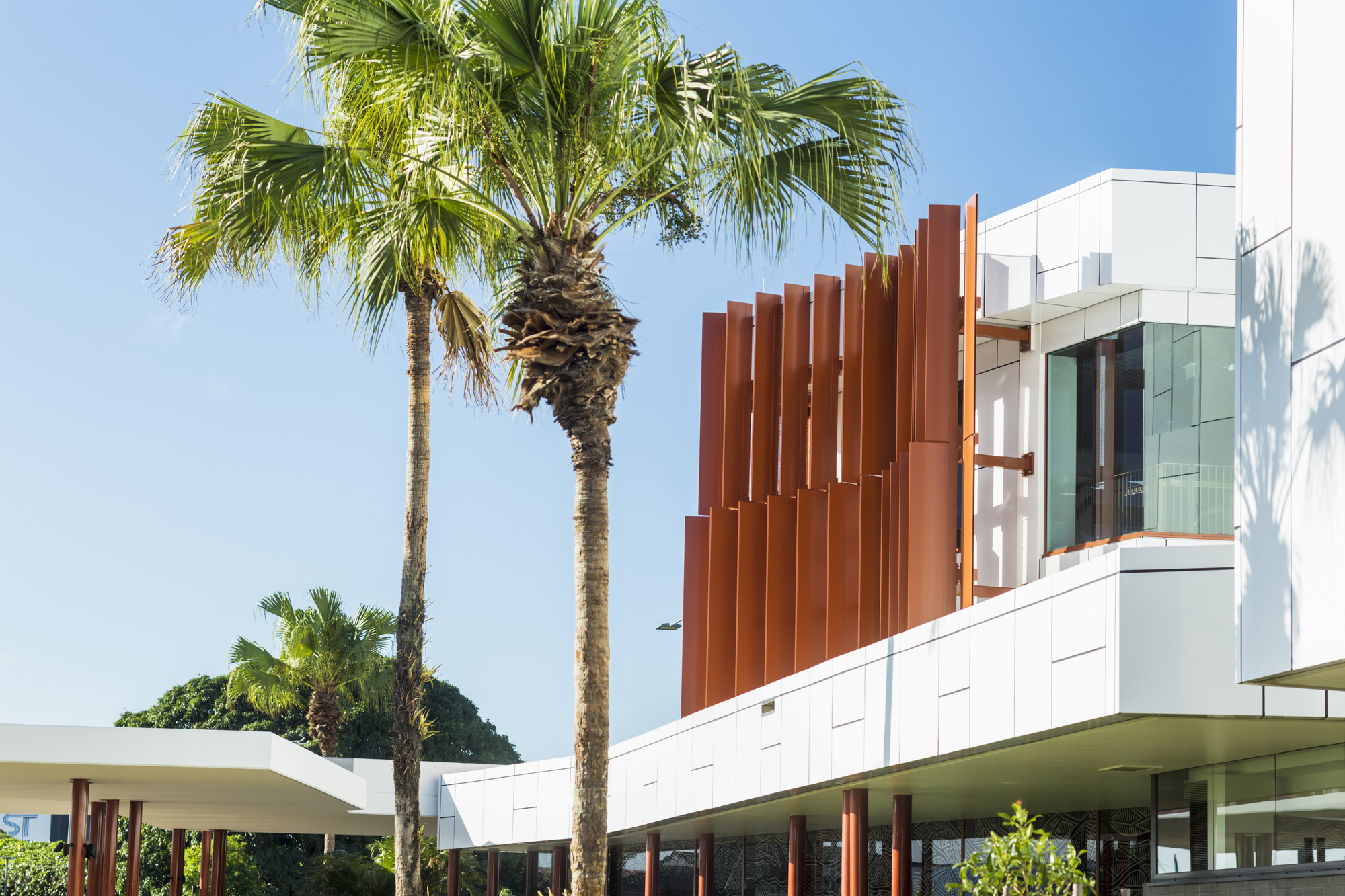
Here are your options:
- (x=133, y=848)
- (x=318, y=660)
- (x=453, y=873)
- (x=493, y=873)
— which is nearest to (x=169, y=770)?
(x=133, y=848)

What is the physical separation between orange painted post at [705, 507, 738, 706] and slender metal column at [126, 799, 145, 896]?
28.8ft

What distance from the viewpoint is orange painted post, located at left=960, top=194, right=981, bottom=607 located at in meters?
17.6

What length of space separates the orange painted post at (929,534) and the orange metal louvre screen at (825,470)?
18 millimetres

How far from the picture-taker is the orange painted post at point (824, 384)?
21562 mm

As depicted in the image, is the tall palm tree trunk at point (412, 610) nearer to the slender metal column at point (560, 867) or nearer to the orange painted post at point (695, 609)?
the orange painted post at point (695, 609)

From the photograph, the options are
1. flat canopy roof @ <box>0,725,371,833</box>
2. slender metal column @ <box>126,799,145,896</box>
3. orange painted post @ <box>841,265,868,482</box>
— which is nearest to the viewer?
flat canopy roof @ <box>0,725,371,833</box>

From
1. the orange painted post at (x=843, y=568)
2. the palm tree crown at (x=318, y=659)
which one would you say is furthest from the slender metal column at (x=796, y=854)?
the palm tree crown at (x=318, y=659)

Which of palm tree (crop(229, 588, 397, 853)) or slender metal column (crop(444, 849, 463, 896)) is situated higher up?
palm tree (crop(229, 588, 397, 853))

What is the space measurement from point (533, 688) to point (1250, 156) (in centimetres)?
10027

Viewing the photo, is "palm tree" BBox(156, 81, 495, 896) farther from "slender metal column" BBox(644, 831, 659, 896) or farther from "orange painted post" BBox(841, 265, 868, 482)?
"slender metal column" BBox(644, 831, 659, 896)

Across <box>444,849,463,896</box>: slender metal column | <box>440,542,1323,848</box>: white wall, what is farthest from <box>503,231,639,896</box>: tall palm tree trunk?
<box>444,849,463,896</box>: slender metal column

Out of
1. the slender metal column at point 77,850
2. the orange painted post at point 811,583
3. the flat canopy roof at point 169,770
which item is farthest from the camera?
the orange painted post at point 811,583

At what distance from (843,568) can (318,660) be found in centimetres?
1804

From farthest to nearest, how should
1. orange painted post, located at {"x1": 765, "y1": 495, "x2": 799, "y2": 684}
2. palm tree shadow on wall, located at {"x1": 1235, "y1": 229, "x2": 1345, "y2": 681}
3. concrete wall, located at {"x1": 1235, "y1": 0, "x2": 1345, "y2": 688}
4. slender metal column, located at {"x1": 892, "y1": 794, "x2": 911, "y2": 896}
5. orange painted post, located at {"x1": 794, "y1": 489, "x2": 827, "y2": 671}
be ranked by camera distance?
orange painted post, located at {"x1": 765, "y1": 495, "x2": 799, "y2": 684}
orange painted post, located at {"x1": 794, "y1": 489, "x2": 827, "y2": 671}
slender metal column, located at {"x1": 892, "y1": 794, "x2": 911, "y2": 896}
palm tree shadow on wall, located at {"x1": 1235, "y1": 229, "x2": 1345, "y2": 681}
concrete wall, located at {"x1": 1235, "y1": 0, "x2": 1345, "y2": 688}
